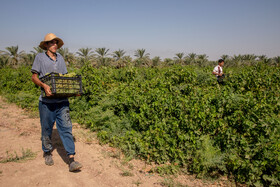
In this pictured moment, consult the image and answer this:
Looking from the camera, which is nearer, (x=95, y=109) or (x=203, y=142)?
(x=203, y=142)

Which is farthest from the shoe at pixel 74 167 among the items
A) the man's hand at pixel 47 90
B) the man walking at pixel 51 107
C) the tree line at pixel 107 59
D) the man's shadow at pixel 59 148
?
the tree line at pixel 107 59

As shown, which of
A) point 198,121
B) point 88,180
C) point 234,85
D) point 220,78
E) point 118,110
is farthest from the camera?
point 220,78

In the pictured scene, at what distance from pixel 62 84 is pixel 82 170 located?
4.78ft

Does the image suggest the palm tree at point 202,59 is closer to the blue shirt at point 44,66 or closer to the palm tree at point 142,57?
the palm tree at point 142,57

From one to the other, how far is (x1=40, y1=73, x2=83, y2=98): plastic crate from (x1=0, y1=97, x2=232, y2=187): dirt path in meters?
1.22

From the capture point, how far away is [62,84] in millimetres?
3301

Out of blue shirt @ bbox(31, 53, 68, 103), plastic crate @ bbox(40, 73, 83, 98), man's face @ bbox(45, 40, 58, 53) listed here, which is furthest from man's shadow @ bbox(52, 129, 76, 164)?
man's face @ bbox(45, 40, 58, 53)

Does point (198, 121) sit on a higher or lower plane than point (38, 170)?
higher

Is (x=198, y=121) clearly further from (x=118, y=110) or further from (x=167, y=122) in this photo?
(x=118, y=110)

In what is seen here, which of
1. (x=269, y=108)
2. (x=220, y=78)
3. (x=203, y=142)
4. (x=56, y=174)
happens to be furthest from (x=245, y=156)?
(x=220, y=78)

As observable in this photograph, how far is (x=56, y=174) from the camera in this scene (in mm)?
3357

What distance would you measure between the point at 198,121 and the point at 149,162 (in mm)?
1210

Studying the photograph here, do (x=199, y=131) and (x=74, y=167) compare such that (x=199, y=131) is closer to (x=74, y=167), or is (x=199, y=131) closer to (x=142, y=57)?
(x=74, y=167)

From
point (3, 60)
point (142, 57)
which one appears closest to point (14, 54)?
point (3, 60)
